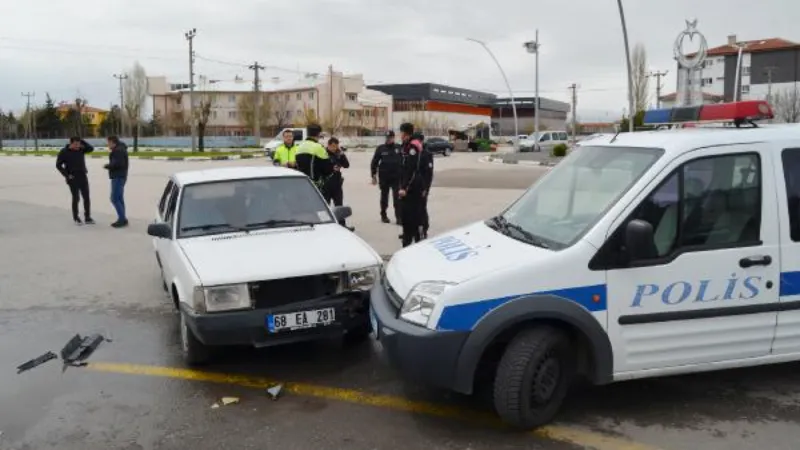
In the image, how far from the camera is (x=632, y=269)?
387 cm

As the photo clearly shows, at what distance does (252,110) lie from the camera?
78.8m

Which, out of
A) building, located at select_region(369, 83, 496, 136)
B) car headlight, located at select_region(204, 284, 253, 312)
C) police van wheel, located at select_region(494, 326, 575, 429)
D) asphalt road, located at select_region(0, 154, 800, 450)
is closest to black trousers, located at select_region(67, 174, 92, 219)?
asphalt road, located at select_region(0, 154, 800, 450)

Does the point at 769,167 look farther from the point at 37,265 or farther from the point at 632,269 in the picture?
the point at 37,265

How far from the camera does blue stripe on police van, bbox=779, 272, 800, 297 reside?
13.4 feet

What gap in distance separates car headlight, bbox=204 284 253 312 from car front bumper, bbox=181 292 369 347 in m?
0.05

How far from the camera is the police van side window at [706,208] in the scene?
13.0ft

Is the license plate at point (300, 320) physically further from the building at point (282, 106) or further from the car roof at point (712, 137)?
the building at point (282, 106)

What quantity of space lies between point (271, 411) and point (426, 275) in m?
1.35

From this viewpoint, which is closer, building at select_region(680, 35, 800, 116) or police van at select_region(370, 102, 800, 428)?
police van at select_region(370, 102, 800, 428)

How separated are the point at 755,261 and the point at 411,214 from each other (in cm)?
538

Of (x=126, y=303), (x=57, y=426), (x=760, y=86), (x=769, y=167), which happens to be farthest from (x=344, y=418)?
(x=760, y=86)

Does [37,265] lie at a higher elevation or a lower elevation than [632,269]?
lower

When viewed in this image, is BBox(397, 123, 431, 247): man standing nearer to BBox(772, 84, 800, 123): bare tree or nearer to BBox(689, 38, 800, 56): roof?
BBox(772, 84, 800, 123): bare tree

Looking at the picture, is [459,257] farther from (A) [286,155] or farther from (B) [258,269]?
(A) [286,155]
